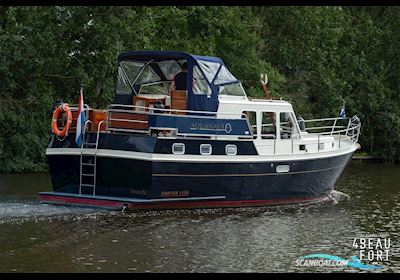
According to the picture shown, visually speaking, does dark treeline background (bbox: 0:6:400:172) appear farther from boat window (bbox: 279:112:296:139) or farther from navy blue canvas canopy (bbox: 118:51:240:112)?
boat window (bbox: 279:112:296:139)

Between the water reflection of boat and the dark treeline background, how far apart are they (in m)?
7.98

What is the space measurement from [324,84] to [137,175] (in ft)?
→ 75.4

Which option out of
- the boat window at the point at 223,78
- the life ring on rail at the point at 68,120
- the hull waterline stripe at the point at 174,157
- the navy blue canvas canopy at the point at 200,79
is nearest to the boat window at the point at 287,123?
the hull waterline stripe at the point at 174,157

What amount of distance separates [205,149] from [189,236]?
386cm

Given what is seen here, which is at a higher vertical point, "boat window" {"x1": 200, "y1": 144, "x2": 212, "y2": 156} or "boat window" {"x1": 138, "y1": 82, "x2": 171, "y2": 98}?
"boat window" {"x1": 138, "y1": 82, "x2": 171, "y2": 98}

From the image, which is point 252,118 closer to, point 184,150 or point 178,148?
point 184,150

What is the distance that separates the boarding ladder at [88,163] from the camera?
20.7 metres

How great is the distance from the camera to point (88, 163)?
20.8 metres

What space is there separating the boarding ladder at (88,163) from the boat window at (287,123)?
5869mm

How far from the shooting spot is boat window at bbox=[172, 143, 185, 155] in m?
20.9

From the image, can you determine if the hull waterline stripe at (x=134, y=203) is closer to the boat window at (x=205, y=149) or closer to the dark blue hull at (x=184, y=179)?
the dark blue hull at (x=184, y=179)

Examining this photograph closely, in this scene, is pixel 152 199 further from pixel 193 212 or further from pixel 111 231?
pixel 111 231

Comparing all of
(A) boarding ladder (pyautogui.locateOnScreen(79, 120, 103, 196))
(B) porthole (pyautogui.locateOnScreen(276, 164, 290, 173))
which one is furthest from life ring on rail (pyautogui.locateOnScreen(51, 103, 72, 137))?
(B) porthole (pyautogui.locateOnScreen(276, 164, 290, 173))

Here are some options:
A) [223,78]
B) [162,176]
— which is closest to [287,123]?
[223,78]
